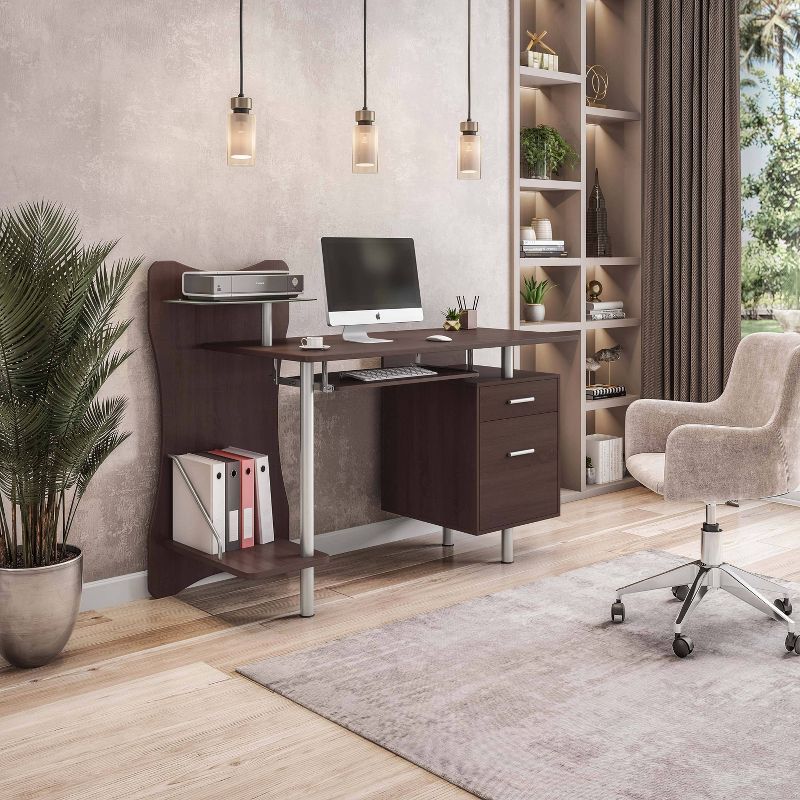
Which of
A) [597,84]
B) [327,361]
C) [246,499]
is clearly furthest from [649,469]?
[597,84]

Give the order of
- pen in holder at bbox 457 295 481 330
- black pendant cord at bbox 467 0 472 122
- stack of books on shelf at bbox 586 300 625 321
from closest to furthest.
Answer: pen in holder at bbox 457 295 481 330, black pendant cord at bbox 467 0 472 122, stack of books on shelf at bbox 586 300 625 321

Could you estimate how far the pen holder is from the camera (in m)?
4.29

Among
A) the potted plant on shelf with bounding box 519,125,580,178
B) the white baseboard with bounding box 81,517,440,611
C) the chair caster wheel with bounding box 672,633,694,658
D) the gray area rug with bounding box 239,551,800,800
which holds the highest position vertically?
the potted plant on shelf with bounding box 519,125,580,178

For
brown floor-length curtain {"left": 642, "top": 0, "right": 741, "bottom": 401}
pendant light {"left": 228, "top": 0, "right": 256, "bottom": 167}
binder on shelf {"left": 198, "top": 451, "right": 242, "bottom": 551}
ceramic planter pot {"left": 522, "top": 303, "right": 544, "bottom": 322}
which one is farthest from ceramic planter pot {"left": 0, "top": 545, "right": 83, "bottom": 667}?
brown floor-length curtain {"left": 642, "top": 0, "right": 741, "bottom": 401}

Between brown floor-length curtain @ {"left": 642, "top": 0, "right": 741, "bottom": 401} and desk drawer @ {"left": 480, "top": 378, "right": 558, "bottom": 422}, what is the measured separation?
1.42 metres

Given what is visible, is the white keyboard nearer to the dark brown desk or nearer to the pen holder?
the dark brown desk

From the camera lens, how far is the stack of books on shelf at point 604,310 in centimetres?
521

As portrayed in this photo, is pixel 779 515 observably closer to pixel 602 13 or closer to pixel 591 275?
pixel 591 275

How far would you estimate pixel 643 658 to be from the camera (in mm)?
3070

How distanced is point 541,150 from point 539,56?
45 centimetres

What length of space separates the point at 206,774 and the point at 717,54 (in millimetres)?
4100

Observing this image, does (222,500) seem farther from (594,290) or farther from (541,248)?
(594,290)

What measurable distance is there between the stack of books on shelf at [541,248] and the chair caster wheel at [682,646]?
7.46 feet

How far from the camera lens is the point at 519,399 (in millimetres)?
3934
